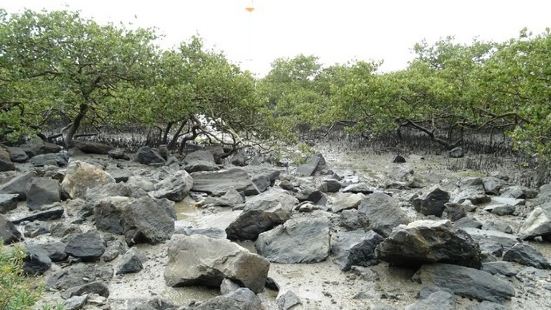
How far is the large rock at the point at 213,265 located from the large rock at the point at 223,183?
13.0 ft

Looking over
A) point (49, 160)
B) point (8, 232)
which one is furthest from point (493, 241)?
point (49, 160)

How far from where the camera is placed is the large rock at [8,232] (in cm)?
535

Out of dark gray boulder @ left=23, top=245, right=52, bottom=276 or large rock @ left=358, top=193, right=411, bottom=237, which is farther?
large rock @ left=358, top=193, right=411, bottom=237

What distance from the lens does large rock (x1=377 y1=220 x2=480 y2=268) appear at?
4598 millimetres

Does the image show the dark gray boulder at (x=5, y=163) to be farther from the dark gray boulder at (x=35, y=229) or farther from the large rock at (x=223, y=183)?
the dark gray boulder at (x=35, y=229)

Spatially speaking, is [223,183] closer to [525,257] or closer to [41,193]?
[41,193]

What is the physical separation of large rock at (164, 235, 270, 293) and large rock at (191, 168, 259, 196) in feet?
13.0

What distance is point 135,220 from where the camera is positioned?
19.0 ft

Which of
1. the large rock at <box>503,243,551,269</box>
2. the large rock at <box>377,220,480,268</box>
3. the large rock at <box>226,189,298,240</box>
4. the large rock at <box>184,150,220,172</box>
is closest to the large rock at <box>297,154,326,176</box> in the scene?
the large rock at <box>184,150,220,172</box>

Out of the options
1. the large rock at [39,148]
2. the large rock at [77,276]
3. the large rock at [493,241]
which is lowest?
the large rock at [77,276]

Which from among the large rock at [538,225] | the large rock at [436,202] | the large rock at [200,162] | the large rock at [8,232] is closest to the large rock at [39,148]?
the large rock at [200,162]

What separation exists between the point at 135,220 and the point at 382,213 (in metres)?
3.44

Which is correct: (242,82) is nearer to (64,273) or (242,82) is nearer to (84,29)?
(84,29)

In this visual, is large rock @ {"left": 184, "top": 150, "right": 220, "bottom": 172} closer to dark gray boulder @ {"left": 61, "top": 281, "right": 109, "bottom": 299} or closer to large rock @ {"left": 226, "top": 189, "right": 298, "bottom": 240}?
large rock @ {"left": 226, "top": 189, "right": 298, "bottom": 240}
